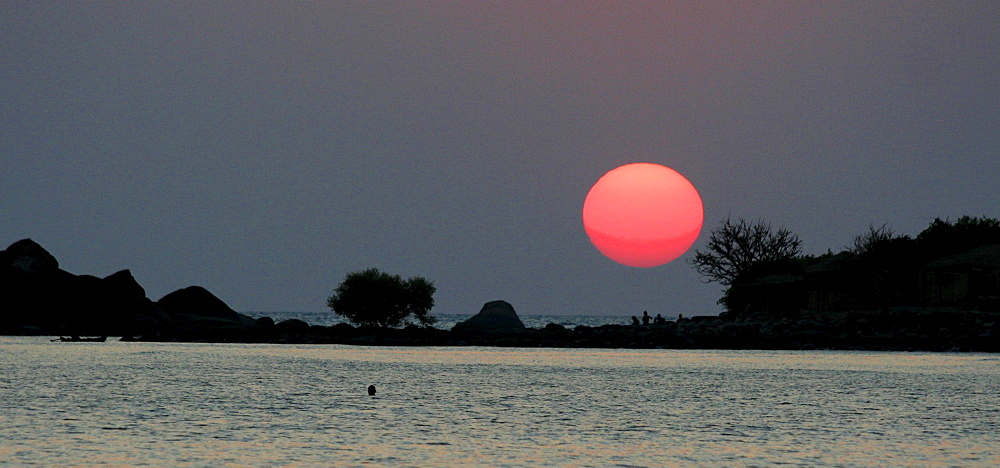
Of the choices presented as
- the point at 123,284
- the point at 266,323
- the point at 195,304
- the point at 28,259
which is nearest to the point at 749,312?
the point at 266,323

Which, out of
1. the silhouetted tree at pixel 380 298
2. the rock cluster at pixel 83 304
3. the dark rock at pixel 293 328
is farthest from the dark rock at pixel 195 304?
the silhouetted tree at pixel 380 298

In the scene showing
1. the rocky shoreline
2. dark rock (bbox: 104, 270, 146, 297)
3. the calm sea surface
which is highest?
dark rock (bbox: 104, 270, 146, 297)

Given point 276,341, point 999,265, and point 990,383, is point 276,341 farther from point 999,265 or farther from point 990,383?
point 990,383

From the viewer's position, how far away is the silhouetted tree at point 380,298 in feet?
346

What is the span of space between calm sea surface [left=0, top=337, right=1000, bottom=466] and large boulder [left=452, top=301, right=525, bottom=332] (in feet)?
168

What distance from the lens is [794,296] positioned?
9838cm

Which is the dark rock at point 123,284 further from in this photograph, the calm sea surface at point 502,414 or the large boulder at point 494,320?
the calm sea surface at point 502,414

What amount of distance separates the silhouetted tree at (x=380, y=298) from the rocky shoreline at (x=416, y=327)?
1836 mm

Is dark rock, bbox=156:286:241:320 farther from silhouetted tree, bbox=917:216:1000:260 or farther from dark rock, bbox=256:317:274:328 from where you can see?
silhouetted tree, bbox=917:216:1000:260

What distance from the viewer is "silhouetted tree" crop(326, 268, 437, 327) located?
106 m

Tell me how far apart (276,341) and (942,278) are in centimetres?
6078

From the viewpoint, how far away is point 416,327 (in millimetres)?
107062

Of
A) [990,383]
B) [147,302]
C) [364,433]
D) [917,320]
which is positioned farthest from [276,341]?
[364,433]

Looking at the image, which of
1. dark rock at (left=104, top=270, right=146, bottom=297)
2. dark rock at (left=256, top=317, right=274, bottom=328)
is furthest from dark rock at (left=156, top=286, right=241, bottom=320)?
dark rock at (left=256, top=317, right=274, bottom=328)
